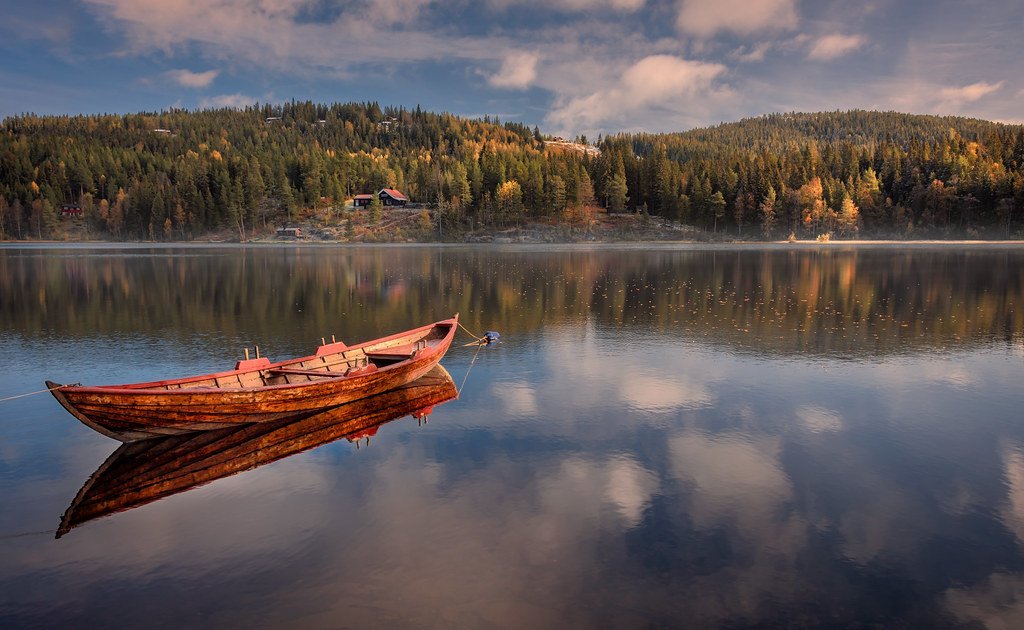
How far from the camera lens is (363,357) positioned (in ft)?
86.7

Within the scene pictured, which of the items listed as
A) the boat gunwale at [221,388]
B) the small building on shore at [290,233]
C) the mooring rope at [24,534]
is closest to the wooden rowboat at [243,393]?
the boat gunwale at [221,388]

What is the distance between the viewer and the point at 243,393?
1962 cm

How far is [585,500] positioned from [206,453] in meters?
11.2

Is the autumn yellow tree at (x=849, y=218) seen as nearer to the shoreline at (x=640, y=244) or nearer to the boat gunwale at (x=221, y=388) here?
the shoreline at (x=640, y=244)

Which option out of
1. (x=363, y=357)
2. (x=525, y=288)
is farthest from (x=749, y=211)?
(x=363, y=357)

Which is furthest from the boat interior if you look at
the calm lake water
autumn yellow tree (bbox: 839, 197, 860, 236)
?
autumn yellow tree (bbox: 839, 197, 860, 236)

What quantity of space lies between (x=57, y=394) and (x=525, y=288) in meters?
47.5

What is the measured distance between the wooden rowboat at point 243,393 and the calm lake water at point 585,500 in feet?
5.41

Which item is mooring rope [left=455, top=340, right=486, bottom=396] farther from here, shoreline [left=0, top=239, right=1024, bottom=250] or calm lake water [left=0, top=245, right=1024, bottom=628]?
shoreline [left=0, top=239, right=1024, bottom=250]

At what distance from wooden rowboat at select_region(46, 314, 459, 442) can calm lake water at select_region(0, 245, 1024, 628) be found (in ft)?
5.41

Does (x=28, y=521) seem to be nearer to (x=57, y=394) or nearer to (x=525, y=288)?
(x=57, y=394)

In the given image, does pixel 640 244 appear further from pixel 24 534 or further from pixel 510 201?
pixel 24 534

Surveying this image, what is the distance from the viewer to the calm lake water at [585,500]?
11617 mm

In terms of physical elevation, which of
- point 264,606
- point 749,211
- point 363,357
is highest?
point 749,211
